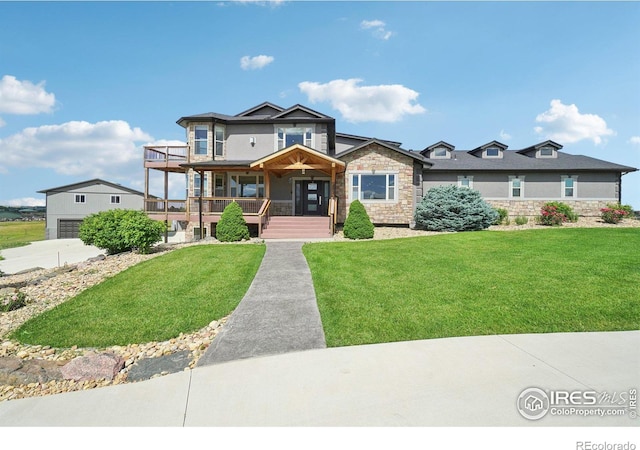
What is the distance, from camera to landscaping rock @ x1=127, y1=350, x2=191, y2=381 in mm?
4055

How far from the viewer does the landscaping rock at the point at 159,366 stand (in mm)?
4055

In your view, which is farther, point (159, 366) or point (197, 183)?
point (197, 183)

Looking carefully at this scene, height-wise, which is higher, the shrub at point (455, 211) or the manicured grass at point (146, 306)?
the shrub at point (455, 211)

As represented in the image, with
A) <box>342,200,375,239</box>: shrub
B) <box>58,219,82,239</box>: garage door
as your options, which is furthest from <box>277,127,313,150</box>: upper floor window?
<box>58,219,82,239</box>: garage door

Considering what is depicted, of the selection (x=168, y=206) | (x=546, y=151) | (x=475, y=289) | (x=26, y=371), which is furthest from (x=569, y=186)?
(x=26, y=371)

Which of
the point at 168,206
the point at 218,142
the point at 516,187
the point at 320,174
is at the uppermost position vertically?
the point at 218,142

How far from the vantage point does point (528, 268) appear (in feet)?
26.4

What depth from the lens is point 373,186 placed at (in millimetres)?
18406

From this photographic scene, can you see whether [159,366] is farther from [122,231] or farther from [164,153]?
[164,153]

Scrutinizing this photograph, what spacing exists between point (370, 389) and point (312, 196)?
17282 mm

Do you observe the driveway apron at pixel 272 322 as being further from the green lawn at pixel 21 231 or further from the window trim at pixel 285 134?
the green lawn at pixel 21 231

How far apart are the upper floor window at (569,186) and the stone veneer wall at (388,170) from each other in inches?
471

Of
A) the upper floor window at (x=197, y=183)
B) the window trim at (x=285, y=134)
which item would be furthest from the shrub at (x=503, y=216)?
the upper floor window at (x=197, y=183)

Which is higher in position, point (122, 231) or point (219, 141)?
point (219, 141)
